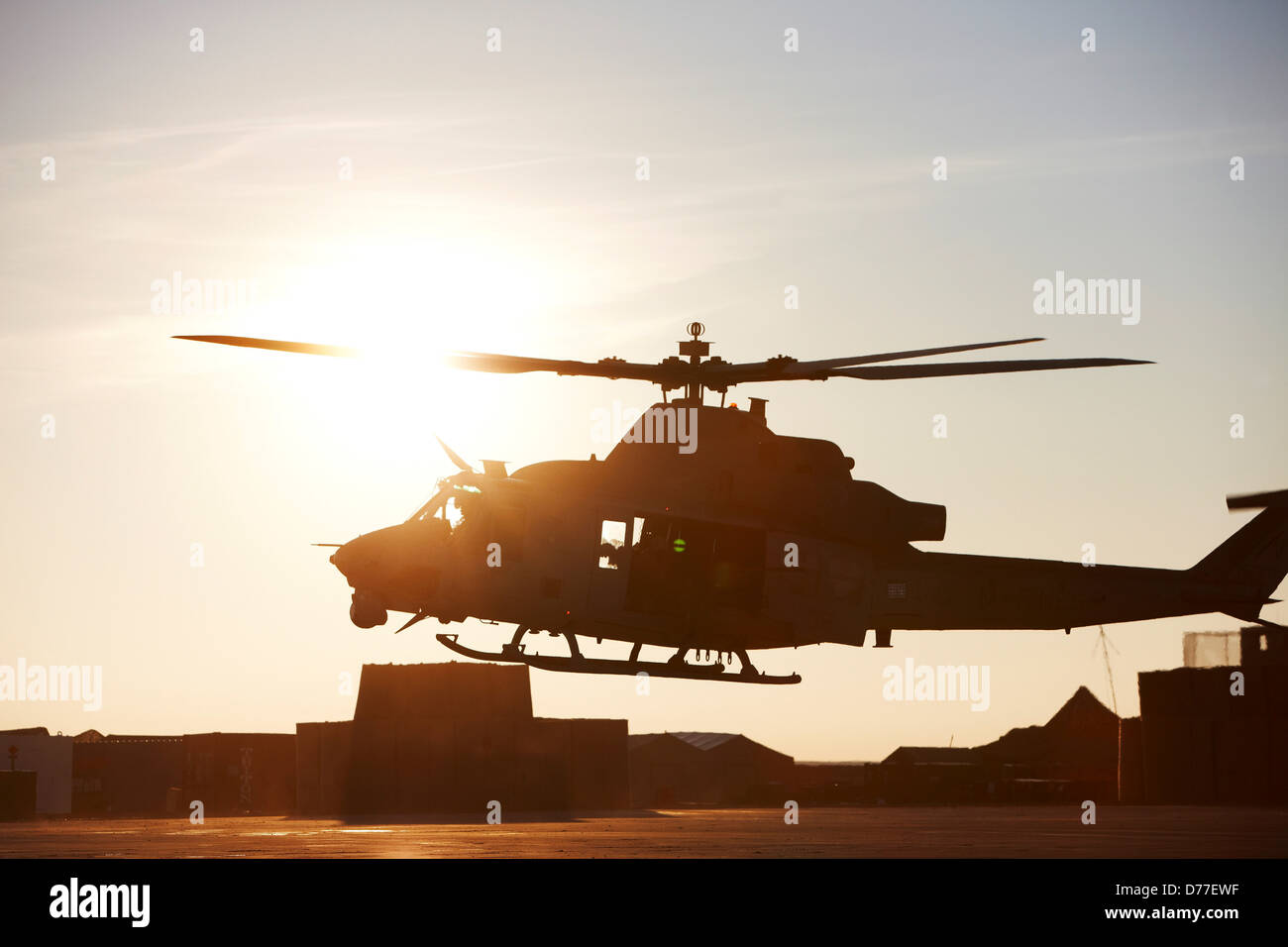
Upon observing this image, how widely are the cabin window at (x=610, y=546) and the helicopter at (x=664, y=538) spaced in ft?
0.07

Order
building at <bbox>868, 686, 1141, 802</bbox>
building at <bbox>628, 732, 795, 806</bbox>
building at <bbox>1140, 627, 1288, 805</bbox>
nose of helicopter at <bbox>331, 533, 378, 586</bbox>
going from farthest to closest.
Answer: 1. building at <bbox>628, 732, 795, 806</bbox>
2. building at <bbox>868, 686, 1141, 802</bbox>
3. building at <bbox>1140, 627, 1288, 805</bbox>
4. nose of helicopter at <bbox>331, 533, 378, 586</bbox>

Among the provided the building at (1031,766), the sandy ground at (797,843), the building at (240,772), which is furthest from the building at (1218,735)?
the building at (240,772)

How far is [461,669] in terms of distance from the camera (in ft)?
180

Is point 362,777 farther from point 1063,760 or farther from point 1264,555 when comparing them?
point 1063,760

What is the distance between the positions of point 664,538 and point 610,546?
0.84 metres

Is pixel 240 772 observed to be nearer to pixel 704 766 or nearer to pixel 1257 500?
pixel 704 766

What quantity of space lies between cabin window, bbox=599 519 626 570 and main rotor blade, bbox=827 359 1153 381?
401 cm

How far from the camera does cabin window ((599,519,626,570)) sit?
22.6 metres

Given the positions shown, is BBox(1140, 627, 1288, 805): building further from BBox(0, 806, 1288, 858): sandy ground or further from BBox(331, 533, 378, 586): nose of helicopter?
BBox(331, 533, 378, 586): nose of helicopter

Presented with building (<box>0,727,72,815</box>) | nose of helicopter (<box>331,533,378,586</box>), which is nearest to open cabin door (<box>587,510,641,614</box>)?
nose of helicopter (<box>331,533,378,586</box>)

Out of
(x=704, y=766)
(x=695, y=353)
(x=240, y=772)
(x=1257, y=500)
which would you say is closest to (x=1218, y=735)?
(x=1257, y=500)

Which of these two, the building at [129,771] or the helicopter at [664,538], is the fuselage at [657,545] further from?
the building at [129,771]

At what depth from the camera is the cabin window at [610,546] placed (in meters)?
22.6
